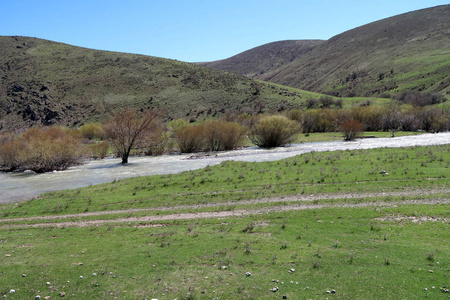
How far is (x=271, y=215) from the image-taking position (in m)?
14.9

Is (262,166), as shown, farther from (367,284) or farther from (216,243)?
(367,284)

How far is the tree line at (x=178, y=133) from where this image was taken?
130 feet

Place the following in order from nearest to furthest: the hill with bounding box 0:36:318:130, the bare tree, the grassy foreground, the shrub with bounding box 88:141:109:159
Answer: the grassy foreground, the bare tree, the shrub with bounding box 88:141:109:159, the hill with bounding box 0:36:318:130

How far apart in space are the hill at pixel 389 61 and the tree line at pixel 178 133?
2908 centimetres

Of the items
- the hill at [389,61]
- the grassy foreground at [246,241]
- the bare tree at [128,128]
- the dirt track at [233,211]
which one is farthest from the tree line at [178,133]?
the hill at [389,61]

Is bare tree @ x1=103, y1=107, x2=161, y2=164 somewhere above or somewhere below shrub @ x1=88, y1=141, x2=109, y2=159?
above

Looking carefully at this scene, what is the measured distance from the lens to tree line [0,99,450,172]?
3969 centimetres

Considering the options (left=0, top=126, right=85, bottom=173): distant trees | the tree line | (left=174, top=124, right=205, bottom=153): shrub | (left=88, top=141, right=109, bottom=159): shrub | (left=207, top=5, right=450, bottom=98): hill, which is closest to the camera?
(left=0, top=126, right=85, bottom=173): distant trees

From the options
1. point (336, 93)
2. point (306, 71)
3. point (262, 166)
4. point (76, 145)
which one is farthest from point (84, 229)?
point (306, 71)

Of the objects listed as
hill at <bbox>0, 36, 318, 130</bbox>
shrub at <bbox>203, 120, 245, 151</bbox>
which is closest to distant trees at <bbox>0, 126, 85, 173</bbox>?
shrub at <bbox>203, 120, 245, 151</bbox>

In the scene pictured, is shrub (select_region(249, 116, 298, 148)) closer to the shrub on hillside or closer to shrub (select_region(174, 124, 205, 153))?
shrub (select_region(174, 124, 205, 153))

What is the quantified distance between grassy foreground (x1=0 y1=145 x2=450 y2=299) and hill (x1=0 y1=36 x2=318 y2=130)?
6527 centimetres

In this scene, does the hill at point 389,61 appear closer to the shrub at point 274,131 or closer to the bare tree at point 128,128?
the shrub at point 274,131

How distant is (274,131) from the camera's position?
51.9 meters
